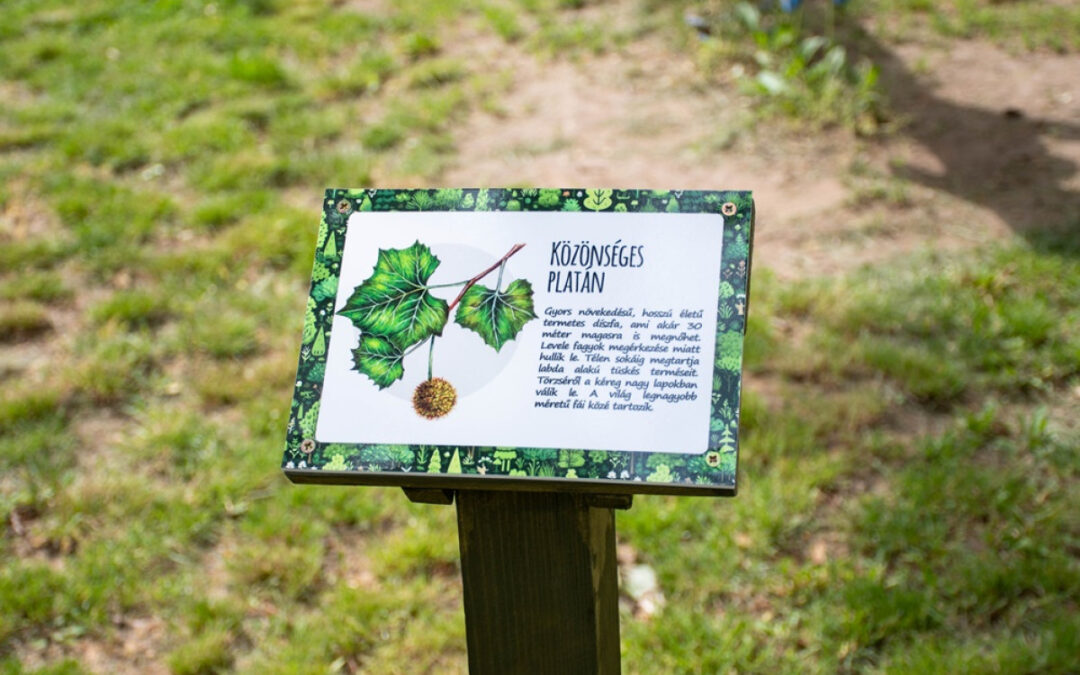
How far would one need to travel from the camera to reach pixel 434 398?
1.46m

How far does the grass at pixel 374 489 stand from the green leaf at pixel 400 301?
127cm

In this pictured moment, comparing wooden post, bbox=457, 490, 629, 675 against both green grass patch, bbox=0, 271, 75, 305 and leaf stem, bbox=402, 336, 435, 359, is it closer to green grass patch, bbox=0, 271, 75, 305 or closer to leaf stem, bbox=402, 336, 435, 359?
leaf stem, bbox=402, 336, 435, 359

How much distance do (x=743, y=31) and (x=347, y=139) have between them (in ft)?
6.83

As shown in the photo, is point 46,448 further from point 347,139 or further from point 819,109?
point 819,109

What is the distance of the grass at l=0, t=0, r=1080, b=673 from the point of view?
254 centimetres

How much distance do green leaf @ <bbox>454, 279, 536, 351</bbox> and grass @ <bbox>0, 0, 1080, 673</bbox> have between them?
4.20 feet

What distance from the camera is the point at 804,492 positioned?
2.87 meters

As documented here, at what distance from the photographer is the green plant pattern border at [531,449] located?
136cm

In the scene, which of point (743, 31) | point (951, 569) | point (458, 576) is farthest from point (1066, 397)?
point (743, 31)

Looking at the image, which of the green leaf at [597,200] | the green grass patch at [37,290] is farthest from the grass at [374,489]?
→ the green leaf at [597,200]

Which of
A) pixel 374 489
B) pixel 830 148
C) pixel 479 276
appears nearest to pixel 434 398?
pixel 479 276

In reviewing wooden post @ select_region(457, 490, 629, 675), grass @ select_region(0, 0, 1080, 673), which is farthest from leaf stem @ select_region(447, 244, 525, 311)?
grass @ select_region(0, 0, 1080, 673)

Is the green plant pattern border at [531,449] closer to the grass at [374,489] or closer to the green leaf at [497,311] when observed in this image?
the green leaf at [497,311]

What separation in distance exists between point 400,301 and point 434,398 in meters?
0.16
